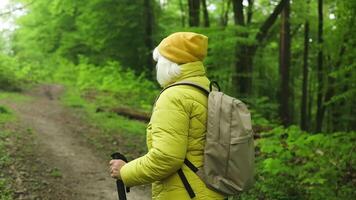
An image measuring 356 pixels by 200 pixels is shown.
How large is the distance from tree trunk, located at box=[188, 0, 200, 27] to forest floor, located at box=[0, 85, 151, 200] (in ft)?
22.0

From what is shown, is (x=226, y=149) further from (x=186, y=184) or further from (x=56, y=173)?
(x=56, y=173)

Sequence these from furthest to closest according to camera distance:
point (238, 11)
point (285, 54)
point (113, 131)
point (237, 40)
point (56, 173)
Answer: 1. point (285, 54)
2. point (238, 11)
3. point (237, 40)
4. point (113, 131)
5. point (56, 173)

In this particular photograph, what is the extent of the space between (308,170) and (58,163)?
15.0ft

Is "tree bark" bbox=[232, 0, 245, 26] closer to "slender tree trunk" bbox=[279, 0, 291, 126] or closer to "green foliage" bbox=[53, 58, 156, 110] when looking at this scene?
"slender tree trunk" bbox=[279, 0, 291, 126]

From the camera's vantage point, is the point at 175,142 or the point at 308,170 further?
the point at 308,170

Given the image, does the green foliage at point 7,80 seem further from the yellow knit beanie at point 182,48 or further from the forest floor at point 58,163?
the yellow knit beanie at point 182,48

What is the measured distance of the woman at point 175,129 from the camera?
285 cm

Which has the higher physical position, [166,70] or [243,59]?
[166,70]

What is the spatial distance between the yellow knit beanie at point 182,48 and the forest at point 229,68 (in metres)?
4.62

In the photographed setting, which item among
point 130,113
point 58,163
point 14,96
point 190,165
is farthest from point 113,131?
point 190,165

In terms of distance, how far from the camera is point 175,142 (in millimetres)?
2836

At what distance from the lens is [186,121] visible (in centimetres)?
288

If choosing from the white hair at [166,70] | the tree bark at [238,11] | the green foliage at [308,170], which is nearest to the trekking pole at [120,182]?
the white hair at [166,70]

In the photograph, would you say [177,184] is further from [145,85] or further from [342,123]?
[342,123]
